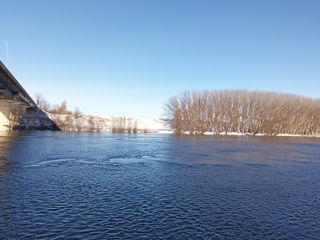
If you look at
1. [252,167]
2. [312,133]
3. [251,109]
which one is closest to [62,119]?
[251,109]

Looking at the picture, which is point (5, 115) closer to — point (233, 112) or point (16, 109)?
point (16, 109)

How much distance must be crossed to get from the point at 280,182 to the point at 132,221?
839cm

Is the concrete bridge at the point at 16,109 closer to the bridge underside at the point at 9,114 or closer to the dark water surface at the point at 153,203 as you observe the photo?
the bridge underside at the point at 9,114

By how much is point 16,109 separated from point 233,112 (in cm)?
5940

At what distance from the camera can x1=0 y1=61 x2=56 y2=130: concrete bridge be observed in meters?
33.7

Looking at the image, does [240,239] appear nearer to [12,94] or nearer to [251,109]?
[12,94]

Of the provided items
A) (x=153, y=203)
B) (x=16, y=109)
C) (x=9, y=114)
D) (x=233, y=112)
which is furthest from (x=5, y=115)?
(x=233, y=112)

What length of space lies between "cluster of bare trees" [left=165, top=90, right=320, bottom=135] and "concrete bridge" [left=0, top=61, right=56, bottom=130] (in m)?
37.4

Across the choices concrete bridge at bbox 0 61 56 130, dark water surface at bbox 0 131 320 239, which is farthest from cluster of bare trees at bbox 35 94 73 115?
dark water surface at bbox 0 131 320 239

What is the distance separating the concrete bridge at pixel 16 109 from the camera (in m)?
33.7

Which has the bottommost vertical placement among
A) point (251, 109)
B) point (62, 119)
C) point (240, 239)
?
point (240, 239)

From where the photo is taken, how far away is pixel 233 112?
76.4 meters

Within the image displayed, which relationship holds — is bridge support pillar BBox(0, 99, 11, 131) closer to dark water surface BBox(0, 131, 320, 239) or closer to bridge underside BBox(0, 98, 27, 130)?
bridge underside BBox(0, 98, 27, 130)

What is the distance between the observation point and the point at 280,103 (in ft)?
253
